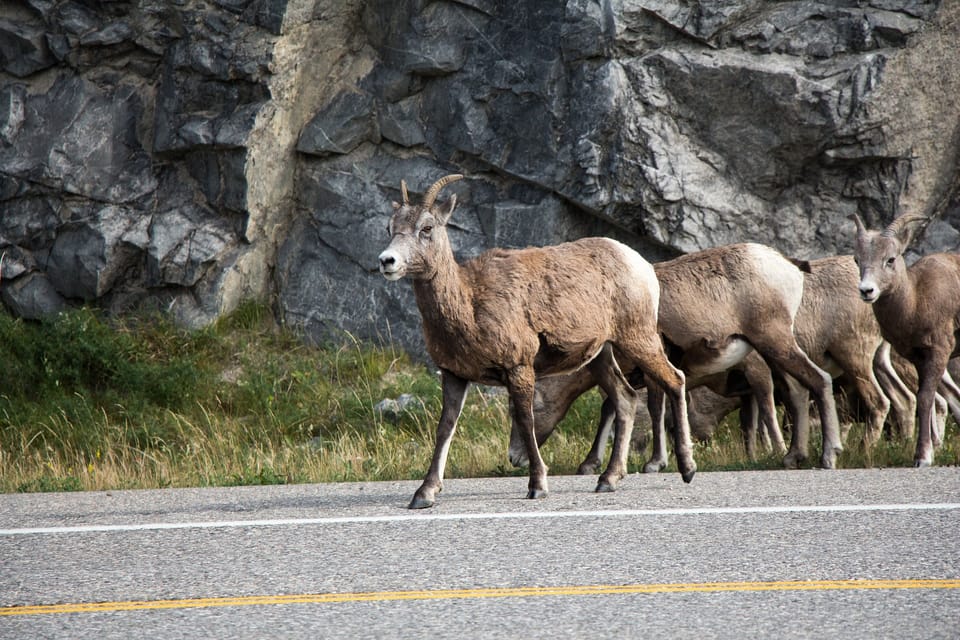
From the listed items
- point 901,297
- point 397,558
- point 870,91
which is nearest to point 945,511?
point 397,558

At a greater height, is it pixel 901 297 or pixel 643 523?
pixel 901 297

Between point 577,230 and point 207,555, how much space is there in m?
10.8

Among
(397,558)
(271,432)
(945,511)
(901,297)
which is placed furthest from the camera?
(271,432)

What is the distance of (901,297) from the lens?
9.55 meters

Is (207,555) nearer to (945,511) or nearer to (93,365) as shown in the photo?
(945,511)

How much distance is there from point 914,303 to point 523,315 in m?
3.75

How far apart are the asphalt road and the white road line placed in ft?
0.06

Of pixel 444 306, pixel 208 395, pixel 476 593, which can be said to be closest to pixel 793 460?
pixel 444 306

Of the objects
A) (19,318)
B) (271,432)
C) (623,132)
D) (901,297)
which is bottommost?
(271,432)

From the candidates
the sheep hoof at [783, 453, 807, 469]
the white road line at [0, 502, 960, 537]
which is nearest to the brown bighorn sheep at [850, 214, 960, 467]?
the sheep hoof at [783, 453, 807, 469]

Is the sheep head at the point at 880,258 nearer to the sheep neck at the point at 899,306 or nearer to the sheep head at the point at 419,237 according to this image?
the sheep neck at the point at 899,306

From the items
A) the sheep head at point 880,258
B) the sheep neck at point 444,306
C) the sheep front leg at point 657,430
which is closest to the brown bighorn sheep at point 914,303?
the sheep head at point 880,258

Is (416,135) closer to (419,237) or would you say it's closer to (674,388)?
(674,388)

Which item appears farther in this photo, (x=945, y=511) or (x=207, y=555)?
(x=945, y=511)
